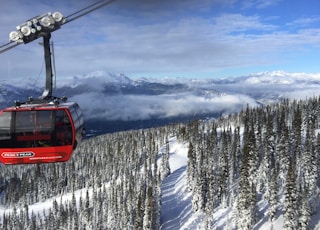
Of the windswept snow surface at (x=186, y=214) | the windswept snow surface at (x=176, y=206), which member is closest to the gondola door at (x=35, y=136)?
the windswept snow surface at (x=186, y=214)

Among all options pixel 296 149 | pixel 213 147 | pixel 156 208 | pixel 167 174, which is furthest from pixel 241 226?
pixel 167 174

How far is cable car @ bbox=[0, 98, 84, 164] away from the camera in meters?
26.5

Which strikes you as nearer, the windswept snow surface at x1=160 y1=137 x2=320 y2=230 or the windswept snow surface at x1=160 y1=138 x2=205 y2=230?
the windswept snow surface at x1=160 y1=137 x2=320 y2=230

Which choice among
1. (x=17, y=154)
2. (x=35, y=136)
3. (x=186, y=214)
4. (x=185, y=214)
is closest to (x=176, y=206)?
(x=185, y=214)

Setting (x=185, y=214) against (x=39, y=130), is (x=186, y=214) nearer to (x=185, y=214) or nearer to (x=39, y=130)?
(x=185, y=214)

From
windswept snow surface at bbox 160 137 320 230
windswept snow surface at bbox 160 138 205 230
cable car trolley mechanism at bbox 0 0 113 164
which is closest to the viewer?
cable car trolley mechanism at bbox 0 0 113 164

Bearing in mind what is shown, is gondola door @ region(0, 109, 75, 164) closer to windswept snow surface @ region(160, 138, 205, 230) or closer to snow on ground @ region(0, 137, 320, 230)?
snow on ground @ region(0, 137, 320, 230)

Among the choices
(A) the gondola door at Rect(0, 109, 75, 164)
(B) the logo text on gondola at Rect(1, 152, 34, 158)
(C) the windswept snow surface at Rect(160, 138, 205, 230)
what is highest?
(A) the gondola door at Rect(0, 109, 75, 164)

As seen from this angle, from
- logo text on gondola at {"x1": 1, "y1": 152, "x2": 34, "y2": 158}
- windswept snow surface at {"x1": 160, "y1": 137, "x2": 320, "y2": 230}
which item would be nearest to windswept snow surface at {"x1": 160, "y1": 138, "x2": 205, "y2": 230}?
windswept snow surface at {"x1": 160, "y1": 137, "x2": 320, "y2": 230}

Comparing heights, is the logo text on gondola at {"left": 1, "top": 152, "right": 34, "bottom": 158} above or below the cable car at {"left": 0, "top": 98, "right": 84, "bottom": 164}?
Answer: below

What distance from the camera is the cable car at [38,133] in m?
26.5

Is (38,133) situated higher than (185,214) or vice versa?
(38,133)

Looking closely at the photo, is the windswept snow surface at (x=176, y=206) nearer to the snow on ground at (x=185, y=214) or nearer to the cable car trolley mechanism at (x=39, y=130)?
the snow on ground at (x=185, y=214)

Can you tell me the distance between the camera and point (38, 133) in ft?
89.1
